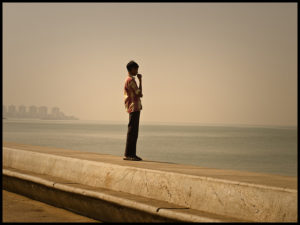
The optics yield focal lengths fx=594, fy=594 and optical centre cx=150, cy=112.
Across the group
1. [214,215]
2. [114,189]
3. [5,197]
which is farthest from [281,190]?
[5,197]

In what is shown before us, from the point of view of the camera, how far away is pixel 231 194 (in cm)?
Result: 561

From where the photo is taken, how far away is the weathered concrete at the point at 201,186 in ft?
17.2

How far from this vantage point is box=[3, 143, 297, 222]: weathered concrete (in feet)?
17.2

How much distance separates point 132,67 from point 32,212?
292cm

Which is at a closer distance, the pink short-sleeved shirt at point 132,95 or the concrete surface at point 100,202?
the concrete surface at point 100,202

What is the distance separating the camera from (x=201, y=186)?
5.98 meters

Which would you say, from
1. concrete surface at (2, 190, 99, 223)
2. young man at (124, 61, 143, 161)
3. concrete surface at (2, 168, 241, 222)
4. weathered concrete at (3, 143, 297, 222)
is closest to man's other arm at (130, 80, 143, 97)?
young man at (124, 61, 143, 161)

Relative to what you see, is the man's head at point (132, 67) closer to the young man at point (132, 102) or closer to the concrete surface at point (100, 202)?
the young man at point (132, 102)

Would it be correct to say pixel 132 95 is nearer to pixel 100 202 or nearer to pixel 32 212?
pixel 32 212

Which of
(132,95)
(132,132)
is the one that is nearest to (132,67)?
(132,95)

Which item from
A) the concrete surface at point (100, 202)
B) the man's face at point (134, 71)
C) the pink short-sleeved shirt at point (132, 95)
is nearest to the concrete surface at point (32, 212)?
the concrete surface at point (100, 202)

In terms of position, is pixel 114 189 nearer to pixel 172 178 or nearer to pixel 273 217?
pixel 172 178

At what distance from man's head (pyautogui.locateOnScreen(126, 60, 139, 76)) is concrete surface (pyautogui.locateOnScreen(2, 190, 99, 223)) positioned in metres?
2.47

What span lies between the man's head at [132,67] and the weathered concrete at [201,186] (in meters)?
1.68
